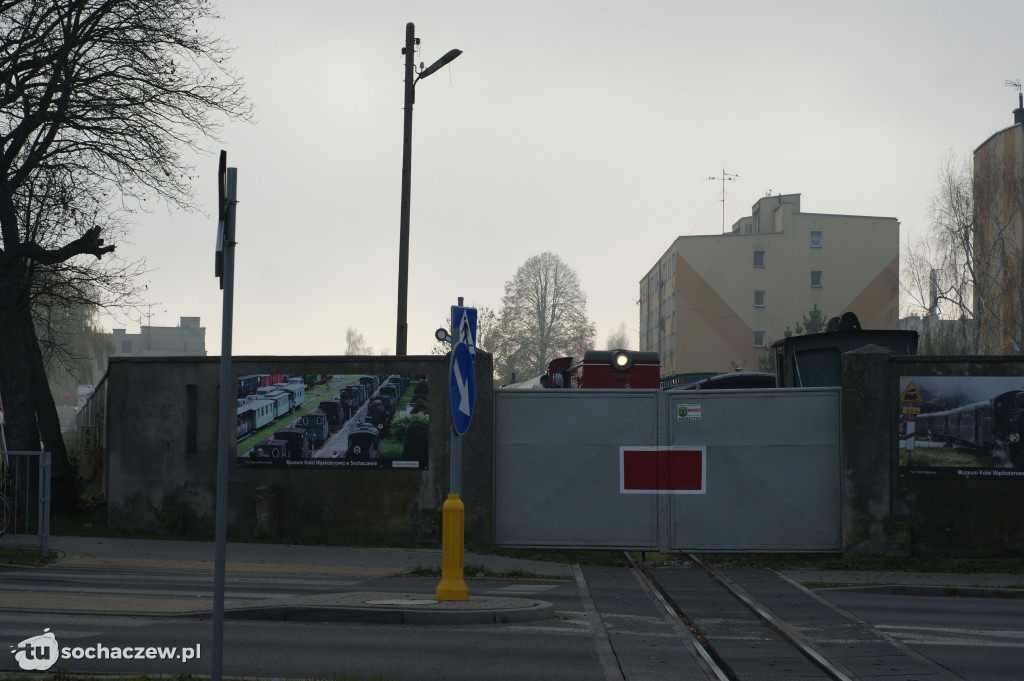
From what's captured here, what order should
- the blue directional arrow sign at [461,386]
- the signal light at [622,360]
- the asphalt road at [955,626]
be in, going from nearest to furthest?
the asphalt road at [955,626] < the blue directional arrow sign at [461,386] < the signal light at [622,360]

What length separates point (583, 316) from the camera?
75.5 metres

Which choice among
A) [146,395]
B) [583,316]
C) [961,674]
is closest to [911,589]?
[961,674]

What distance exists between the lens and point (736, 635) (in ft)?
30.3

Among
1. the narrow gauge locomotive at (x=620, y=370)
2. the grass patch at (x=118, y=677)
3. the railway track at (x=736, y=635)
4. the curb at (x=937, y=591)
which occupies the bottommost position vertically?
the curb at (x=937, y=591)

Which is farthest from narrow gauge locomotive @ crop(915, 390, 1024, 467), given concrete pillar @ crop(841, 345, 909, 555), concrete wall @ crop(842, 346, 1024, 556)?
concrete pillar @ crop(841, 345, 909, 555)

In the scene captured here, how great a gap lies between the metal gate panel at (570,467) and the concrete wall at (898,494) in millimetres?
3032

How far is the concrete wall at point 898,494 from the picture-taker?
15055 mm

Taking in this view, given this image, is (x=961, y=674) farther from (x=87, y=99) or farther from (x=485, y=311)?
(x=485, y=311)

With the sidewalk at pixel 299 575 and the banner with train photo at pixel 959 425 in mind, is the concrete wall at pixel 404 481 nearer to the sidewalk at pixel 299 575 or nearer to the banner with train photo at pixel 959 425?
the banner with train photo at pixel 959 425

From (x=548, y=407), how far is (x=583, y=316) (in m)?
60.1

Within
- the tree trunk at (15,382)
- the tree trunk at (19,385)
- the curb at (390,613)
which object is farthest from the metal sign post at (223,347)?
the tree trunk at (15,382)

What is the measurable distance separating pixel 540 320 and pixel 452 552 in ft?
213

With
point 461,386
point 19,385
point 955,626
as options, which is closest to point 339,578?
point 461,386

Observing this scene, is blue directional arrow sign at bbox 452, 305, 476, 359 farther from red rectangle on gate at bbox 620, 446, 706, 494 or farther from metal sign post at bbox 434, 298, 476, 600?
red rectangle on gate at bbox 620, 446, 706, 494
